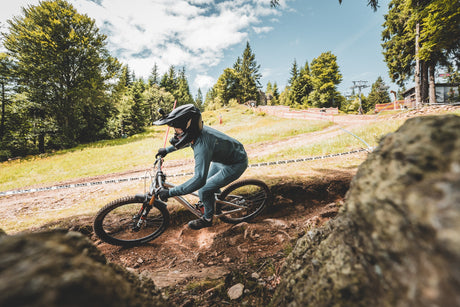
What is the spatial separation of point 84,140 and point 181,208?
34.3 meters

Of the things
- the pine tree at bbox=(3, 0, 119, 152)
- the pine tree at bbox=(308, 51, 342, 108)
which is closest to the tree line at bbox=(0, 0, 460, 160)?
the pine tree at bbox=(3, 0, 119, 152)

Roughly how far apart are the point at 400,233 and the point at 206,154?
7.84ft

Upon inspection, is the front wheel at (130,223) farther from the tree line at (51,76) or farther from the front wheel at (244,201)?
the tree line at (51,76)

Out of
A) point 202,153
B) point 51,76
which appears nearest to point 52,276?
point 202,153

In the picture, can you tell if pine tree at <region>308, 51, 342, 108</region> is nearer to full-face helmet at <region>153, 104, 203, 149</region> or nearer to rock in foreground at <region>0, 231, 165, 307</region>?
full-face helmet at <region>153, 104, 203, 149</region>

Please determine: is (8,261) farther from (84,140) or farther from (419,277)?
(84,140)

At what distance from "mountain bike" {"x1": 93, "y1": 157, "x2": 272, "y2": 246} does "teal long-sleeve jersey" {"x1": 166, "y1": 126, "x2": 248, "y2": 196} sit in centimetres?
64

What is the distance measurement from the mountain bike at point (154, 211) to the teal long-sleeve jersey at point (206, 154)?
2.11ft

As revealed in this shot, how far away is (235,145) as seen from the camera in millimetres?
3443

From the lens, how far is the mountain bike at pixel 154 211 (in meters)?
3.35

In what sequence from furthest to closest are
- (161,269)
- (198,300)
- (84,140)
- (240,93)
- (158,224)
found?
(240,93)
(84,140)
(158,224)
(161,269)
(198,300)

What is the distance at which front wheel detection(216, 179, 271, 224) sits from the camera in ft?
13.2

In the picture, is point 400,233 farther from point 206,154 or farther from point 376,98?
point 376,98

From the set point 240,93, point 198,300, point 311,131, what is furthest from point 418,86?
point 240,93
